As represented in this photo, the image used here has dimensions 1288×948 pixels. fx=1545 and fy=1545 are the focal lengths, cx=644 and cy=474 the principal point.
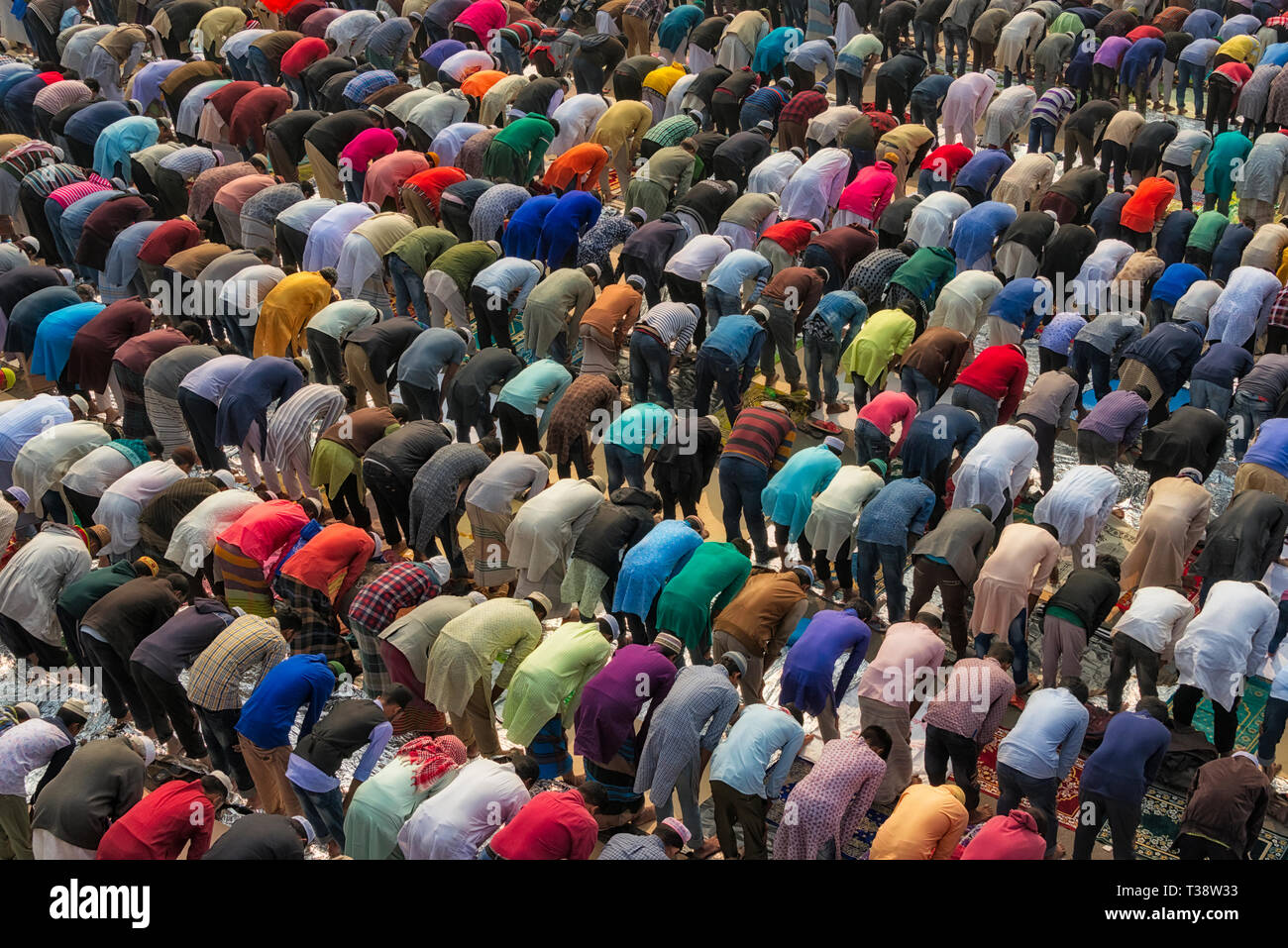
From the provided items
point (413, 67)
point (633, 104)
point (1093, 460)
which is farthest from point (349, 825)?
point (413, 67)

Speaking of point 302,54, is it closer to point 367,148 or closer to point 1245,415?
point 367,148

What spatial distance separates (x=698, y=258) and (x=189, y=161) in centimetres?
661

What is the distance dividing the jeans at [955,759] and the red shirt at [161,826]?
15.7 feet

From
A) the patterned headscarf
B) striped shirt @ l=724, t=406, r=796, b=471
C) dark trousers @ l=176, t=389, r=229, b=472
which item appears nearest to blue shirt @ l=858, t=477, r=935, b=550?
striped shirt @ l=724, t=406, r=796, b=471

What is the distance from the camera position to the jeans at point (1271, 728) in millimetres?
10390

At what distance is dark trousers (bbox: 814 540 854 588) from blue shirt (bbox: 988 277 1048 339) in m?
3.52

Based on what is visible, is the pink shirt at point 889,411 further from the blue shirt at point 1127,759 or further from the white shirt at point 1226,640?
the blue shirt at point 1127,759

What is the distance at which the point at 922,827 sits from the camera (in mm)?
9469

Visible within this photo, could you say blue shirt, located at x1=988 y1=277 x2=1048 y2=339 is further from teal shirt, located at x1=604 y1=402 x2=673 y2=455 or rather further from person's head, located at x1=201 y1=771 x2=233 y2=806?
person's head, located at x1=201 y1=771 x2=233 y2=806

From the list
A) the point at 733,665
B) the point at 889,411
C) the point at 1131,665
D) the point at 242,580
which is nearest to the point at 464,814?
the point at 733,665

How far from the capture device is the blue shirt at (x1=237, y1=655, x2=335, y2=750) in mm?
10625

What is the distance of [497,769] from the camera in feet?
32.8

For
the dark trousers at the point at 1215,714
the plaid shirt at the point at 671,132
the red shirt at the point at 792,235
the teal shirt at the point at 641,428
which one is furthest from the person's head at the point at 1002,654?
the plaid shirt at the point at 671,132
